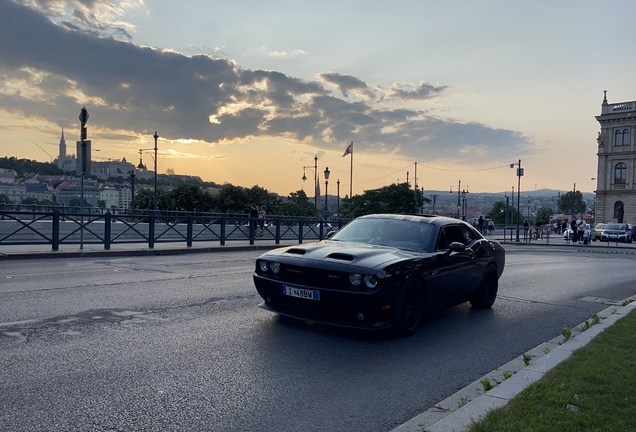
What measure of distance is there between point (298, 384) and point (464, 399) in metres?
1.45

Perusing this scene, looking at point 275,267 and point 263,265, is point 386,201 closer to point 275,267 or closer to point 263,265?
point 263,265

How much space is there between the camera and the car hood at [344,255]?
6500mm

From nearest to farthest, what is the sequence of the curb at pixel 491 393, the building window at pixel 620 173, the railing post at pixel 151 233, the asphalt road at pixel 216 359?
1. the curb at pixel 491 393
2. the asphalt road at pixel 216 359
3. the railing post at pixel 151 233
4. the building window at pixel 620 173

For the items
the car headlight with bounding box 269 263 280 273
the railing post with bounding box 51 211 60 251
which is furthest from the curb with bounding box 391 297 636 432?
the railing post with bounding box 51 211 60 251

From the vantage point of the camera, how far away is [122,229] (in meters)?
20.0

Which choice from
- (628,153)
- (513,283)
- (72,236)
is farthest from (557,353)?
(628,153)

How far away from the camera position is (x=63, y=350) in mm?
5547

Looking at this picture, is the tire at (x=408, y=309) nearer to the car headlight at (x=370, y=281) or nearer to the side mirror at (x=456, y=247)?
the car headlight at (x=370, y=281)

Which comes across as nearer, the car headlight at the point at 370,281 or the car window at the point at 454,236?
the car headlight at the point at 370,281

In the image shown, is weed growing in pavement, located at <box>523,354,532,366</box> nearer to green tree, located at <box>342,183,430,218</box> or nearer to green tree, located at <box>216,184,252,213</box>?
green tree, located at <box>216,184,252,213</box>

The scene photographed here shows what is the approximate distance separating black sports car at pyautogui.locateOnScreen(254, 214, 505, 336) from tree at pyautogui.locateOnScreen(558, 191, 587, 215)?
511 feet

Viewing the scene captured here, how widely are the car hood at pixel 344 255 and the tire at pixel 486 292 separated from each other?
7.13 ft

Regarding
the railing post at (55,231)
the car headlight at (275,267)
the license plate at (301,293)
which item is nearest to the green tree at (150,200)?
the railing post at (55,231)

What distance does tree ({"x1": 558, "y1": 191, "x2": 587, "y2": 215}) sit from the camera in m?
154
